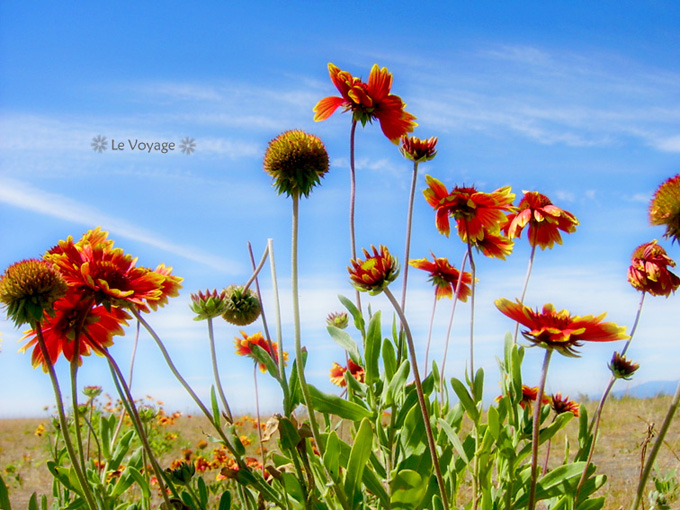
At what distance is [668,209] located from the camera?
1.41 meters

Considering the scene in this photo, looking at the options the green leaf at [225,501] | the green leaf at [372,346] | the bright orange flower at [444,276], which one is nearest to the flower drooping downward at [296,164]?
the green leaf at [372,346]

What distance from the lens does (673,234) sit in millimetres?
1435

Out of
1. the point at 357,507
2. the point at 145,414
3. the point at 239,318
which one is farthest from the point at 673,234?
the point at 145,414

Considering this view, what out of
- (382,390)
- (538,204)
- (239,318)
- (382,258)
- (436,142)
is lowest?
(382,390)

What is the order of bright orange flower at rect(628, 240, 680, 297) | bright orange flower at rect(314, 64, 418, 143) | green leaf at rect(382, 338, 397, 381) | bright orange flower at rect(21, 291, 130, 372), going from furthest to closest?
bright orange flower at rect(628, 240, 680, 297) → bright orange flower at rect(314, 64, 418, 143) → green leaf at rect(382, 338, 397, 381) → bright orange flower at rect(21, 291, 130, 372)

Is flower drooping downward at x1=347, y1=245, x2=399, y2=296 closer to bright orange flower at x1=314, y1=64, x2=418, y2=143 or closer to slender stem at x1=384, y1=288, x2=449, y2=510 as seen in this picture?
slender stem at x1=384, y1=288, x2=449, y2=510

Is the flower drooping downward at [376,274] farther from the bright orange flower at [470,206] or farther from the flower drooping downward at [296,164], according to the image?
the bright orange flower at [470,206]

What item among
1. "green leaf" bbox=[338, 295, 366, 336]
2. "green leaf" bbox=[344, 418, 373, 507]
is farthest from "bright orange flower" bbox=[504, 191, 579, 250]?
"green leaf" bbox=[344, 418, 373, 507]

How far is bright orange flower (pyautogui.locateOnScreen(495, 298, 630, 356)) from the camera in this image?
1.30m

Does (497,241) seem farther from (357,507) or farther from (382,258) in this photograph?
(357,507)

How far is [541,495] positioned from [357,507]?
21.3 inches

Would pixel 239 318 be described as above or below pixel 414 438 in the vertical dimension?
above

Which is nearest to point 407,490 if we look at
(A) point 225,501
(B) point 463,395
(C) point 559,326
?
(B) point 463,395

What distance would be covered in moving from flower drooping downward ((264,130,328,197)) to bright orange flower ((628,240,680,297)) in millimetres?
1169
